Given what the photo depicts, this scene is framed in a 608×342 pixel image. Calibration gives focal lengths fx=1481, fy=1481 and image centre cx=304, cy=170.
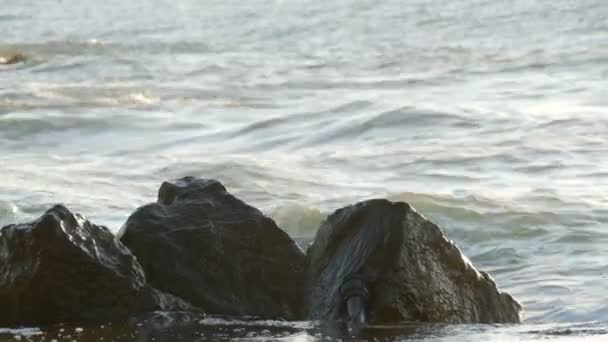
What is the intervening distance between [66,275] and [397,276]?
4.35ft

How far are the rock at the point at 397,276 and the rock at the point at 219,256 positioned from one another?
22cm

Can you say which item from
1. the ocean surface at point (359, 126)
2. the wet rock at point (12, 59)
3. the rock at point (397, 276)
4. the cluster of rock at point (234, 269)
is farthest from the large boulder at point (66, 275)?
the wet rock at point (12, 59)

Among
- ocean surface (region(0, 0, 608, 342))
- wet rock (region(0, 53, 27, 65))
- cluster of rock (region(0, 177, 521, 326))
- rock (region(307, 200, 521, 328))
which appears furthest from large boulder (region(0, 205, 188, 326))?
wet rock (region(0, 53, 27, 65))

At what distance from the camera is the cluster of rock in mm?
5895

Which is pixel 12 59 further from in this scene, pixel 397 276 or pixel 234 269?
pixel 397 276

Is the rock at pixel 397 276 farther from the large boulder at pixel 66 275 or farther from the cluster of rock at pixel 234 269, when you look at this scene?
the large boulder at pixel 66 275

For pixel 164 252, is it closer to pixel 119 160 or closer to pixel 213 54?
pixel 119 160

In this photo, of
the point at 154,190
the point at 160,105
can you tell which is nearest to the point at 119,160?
the point at 154,190

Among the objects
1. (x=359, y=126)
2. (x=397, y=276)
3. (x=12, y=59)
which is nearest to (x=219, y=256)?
(x=397, y=276)

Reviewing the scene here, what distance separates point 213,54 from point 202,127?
8.46 metres

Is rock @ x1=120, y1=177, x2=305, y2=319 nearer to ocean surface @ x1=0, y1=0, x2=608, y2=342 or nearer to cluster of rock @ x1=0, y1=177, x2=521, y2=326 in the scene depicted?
cluster of rock @ x1=0, y1=177, x2=521, y2=326

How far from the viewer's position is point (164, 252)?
249 inches

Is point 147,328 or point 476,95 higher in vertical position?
point 476,95

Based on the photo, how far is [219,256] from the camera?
20.7ft
